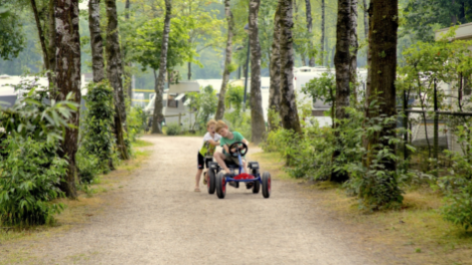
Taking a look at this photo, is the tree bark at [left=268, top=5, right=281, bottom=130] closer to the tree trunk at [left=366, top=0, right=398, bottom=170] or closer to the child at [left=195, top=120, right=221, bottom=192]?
the child at [left=195, top=120, right=221, bottom=192]

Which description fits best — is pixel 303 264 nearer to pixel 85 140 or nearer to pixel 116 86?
pixel 85 140

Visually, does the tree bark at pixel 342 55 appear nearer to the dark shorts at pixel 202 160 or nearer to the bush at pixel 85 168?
the dark shorts at pixel 202 160

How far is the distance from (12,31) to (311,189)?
6930 mm

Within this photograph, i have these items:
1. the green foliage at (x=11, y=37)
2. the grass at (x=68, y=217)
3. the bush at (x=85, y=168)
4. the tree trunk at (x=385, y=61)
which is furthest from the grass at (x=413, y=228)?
the green foliage at (x=11, y=37)

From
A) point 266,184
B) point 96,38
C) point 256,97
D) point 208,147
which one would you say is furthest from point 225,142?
point 256,97

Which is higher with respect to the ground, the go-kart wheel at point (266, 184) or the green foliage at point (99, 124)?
the green foliage at point (99, 124)

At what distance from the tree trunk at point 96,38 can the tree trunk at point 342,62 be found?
22.7 ft

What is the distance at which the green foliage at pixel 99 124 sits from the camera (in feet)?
46.0

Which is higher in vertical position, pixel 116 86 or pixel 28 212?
pixel 116 86

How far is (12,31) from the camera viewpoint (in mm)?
11594

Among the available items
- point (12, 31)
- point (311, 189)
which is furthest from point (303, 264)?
point (12, 31)

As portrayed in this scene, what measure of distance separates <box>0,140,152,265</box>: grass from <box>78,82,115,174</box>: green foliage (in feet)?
2.06

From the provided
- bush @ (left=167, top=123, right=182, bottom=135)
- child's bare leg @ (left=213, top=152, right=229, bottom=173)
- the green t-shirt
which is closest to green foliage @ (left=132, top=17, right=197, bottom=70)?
bush @ (left=167, top=123, right=182, bottom=135)

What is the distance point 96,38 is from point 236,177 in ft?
22.8
